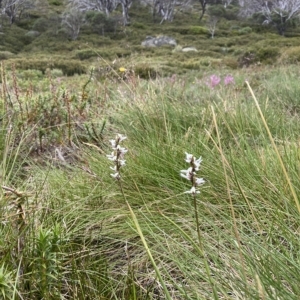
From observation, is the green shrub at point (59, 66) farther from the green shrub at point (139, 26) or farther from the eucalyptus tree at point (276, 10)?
the eucalyptus tree at point (276, 10)

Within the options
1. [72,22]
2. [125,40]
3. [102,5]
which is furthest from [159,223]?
[102,5]

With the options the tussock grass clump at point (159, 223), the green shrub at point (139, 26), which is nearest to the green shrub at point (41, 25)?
the green shrub at point (139, 26)

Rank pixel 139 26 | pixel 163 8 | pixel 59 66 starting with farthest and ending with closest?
pixel 163 8 → pixel 139 26 → pixel 59 66

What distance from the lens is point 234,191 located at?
5.00 ft

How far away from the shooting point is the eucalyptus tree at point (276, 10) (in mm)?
46031

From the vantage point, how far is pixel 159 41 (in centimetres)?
3709

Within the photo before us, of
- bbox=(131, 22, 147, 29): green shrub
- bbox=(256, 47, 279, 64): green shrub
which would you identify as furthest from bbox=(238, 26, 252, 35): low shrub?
bbox=(256, 47, 279, 64): green shrub

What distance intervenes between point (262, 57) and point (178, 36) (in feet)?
72.3

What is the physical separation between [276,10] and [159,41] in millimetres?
19324

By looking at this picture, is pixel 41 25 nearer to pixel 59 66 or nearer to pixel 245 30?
pixel 59 66

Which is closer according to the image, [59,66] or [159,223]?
[159,223]

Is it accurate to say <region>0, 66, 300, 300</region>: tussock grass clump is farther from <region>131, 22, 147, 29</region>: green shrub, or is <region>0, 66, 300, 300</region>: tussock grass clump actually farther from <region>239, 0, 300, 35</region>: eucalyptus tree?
<region>239, 0, 300, 35</region>: eucalyptus tree

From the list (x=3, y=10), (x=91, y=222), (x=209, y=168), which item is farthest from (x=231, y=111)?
(x=3, y=10)

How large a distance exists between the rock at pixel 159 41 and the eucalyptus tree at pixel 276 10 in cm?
1495
